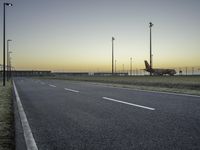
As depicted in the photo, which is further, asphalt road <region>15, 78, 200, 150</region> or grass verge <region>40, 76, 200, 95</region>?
grass verge <region>40, 76, 200, 95</region>

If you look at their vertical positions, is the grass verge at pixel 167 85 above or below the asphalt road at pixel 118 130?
above

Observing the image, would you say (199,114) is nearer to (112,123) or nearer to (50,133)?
(112,123)

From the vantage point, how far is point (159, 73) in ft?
216

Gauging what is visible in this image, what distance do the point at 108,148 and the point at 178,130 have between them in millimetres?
1820

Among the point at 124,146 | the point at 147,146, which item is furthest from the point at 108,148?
the point at 147,146

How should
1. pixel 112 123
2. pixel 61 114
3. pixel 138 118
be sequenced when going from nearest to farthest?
pixel 112 123, pixel 138 118, pixel 61 114

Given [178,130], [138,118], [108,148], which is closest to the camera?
[108,148]

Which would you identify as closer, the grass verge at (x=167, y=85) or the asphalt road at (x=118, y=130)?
the asphalt road at (x=118, y=130)

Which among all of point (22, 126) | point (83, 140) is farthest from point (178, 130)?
point (22, 126)

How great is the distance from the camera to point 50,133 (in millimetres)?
5379

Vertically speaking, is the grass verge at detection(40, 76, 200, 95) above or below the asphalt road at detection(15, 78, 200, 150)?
above

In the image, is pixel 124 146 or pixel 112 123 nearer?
pixel 124 146

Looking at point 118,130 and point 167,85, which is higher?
point 167,85

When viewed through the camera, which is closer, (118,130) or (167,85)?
(118,130)
